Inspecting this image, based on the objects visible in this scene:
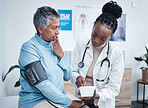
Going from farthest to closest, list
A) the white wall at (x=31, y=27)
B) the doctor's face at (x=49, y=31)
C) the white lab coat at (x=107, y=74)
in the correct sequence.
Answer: the white wall at (x=31, y=27) → the white lab coat at (x=107, y=74) → the doctor's face at (x=49, y=31)

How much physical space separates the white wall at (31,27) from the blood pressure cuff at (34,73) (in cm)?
176

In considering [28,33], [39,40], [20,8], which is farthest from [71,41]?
[39,40]

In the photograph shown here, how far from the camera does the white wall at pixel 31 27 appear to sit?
120 inches

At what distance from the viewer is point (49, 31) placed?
121 centimetres

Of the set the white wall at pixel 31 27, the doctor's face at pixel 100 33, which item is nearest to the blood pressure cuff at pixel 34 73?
the doctor's face at pixel 100 33

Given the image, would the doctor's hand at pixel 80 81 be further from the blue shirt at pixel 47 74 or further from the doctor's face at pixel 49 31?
the doctor's face at pixel 49 31

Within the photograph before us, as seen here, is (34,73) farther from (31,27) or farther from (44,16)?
(31,27)

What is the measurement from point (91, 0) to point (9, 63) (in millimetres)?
2068

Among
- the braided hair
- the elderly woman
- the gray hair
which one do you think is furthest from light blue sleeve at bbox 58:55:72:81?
the braided hair

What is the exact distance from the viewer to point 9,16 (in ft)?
10.3

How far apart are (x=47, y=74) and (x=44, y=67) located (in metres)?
0.05

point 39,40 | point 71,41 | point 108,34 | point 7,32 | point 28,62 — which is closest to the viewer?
point 28,62

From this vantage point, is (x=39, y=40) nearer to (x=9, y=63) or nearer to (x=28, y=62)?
(x=28, y=62)

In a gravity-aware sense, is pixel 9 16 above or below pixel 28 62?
above
